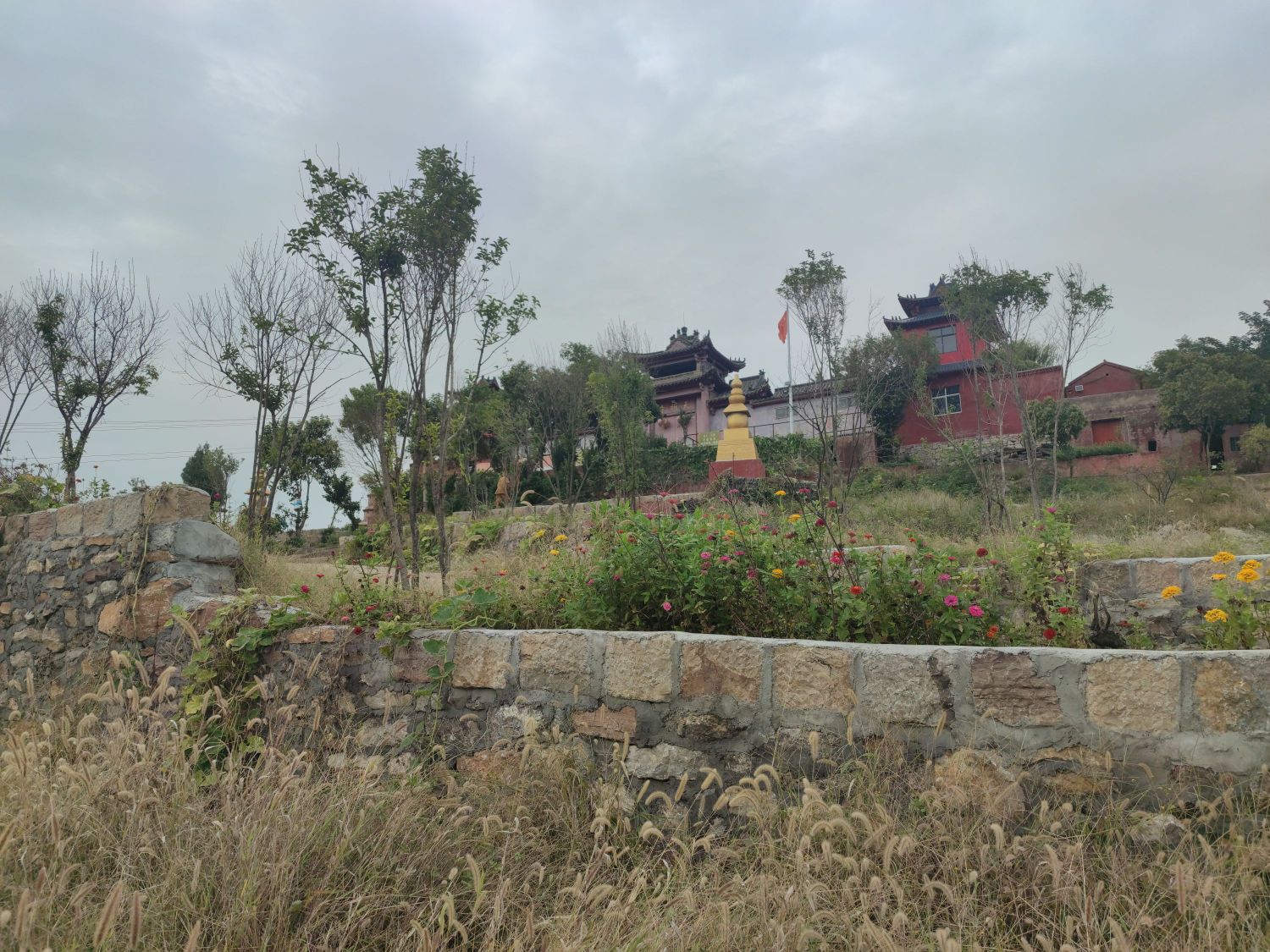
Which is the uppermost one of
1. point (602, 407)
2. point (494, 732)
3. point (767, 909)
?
point (602, 407)

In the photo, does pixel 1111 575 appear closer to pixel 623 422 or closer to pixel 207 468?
pixel 623 422

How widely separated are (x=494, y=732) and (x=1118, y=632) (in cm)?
331

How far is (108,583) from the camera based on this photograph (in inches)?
213

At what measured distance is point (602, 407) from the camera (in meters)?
19.2

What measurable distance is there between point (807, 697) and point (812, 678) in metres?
0.08

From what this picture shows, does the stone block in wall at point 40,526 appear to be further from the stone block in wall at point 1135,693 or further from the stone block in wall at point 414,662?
the stone block in wall at point 1135,693

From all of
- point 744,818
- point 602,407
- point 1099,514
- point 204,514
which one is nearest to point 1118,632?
point 744,818

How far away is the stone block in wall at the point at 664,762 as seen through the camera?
125 inches

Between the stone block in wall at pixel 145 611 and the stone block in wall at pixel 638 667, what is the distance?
11.0ft

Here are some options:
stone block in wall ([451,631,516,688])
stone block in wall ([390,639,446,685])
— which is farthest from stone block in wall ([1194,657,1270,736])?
stone block in wall ([390,639,446,685])

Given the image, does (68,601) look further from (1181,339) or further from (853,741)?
(1181,339)

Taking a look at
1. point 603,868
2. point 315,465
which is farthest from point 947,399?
point 603,868

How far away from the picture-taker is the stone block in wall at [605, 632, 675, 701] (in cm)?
327

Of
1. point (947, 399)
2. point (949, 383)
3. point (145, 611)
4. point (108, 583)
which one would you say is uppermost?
point (949, 383)
